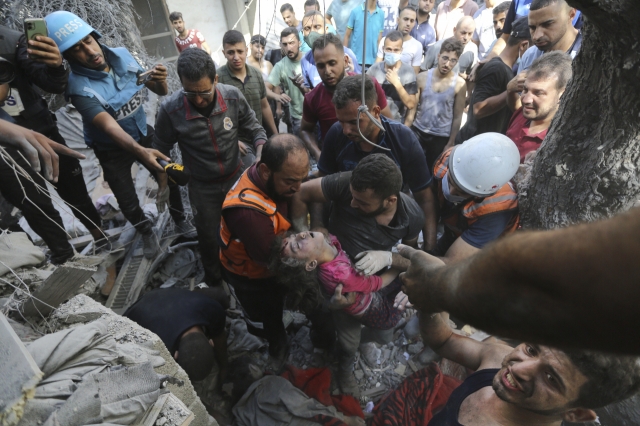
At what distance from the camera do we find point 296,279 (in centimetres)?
239

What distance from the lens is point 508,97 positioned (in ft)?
10.9

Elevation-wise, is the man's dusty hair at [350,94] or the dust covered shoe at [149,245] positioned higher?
the man's dusty hair at [350,94]

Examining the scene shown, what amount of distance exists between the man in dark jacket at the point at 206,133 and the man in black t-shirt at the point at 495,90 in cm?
249

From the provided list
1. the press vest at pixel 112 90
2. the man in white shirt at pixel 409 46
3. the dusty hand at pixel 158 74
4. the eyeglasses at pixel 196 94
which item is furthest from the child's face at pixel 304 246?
the man in white shirt at pixel 409 46

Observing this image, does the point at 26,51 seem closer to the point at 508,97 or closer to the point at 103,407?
the point at 103,407

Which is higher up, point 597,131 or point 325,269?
point 597,131

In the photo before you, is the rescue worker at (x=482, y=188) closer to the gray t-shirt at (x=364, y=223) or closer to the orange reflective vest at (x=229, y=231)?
the gray t-shirt at (x=364, y=223)

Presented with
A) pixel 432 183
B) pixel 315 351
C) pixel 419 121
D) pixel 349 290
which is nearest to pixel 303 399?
pixel 315 351

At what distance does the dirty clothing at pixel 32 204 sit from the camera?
9.16 ft

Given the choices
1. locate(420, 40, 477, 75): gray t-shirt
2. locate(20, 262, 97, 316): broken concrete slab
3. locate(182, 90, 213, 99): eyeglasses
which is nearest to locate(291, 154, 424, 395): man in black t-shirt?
locate(182, 90, 213, 99): eyeglasses

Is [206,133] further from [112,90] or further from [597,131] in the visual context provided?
[597,131]

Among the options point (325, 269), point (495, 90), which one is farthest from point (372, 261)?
point (495, 90)

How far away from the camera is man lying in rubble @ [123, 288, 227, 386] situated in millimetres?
2158

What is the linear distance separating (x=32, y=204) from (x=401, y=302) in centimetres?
338
